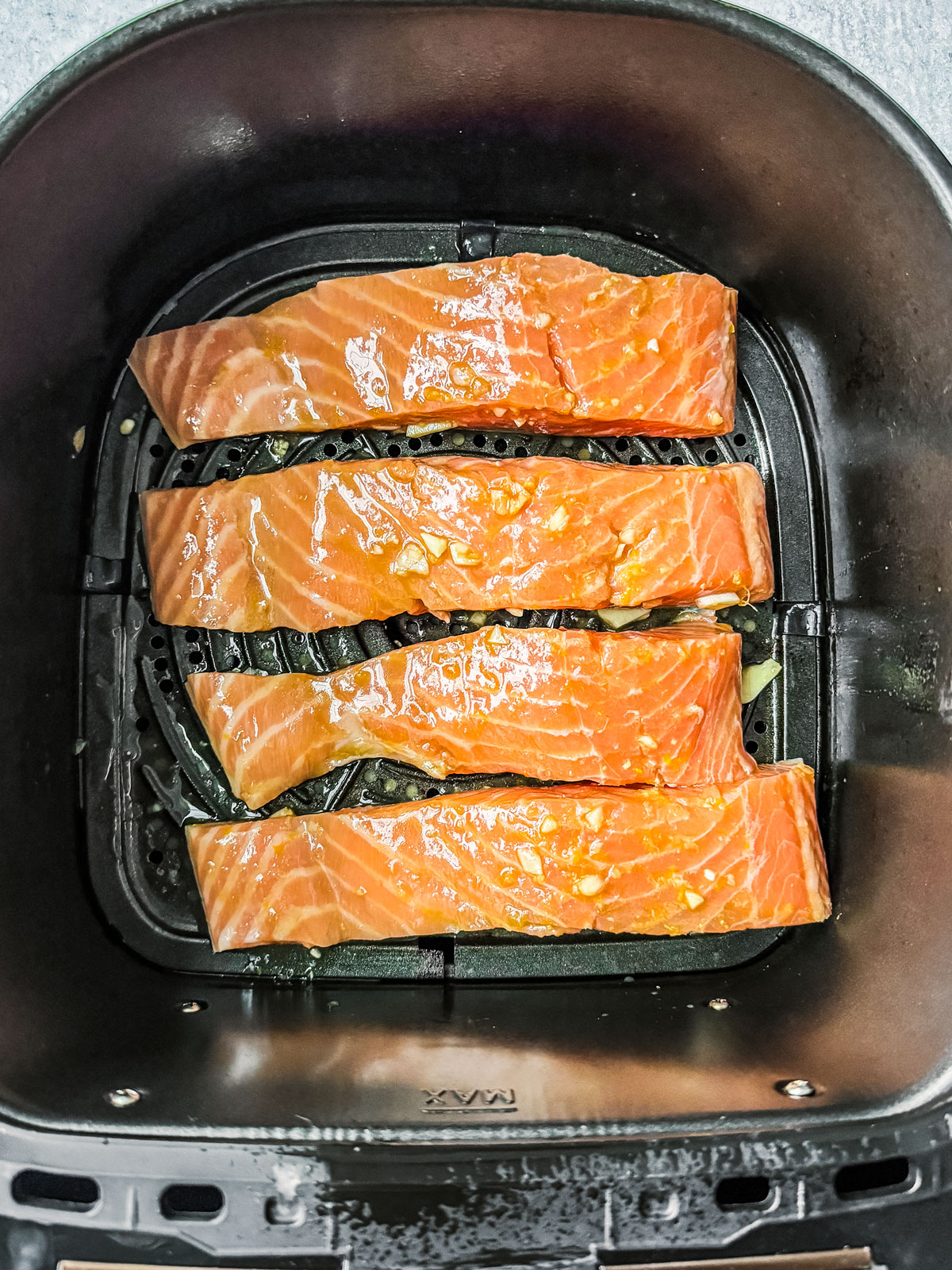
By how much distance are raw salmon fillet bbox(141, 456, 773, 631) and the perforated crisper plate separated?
133 mm

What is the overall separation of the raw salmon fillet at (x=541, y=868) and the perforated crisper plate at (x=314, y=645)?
0.15 metres

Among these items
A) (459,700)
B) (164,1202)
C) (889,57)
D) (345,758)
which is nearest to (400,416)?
(459,700)

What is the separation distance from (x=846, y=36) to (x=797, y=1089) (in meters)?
1.92

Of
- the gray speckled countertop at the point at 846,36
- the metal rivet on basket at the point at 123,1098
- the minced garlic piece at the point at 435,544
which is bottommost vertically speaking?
the metal rivet on basket at the point at 123,1098

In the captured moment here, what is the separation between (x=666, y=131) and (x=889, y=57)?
0.51 m

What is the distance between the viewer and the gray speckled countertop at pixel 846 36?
5.83 feet

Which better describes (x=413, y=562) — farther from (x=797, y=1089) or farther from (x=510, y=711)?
(x=797, y=1089)

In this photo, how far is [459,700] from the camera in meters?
1.69

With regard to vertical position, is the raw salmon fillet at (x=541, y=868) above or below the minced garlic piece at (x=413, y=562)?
below

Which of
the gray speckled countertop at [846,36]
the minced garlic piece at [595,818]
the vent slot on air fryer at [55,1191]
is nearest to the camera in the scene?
the vent slot on air fryer at [55,1191]

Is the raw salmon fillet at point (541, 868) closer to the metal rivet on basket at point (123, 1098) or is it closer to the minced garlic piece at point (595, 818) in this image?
the minced garlic piece at point (595, 818)

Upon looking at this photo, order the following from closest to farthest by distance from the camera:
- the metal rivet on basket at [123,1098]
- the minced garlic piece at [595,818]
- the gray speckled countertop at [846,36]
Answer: the metal rivet on basket at [123,1098] → the minced garlic piece at [595,818] → the gray speckled countertop at [846,36]

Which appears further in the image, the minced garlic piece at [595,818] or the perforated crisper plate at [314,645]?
the perforated crisper plate at [314,645]

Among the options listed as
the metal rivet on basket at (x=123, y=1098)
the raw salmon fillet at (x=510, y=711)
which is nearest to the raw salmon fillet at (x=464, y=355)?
the raw salmon fillet at (x=510, y=711)
